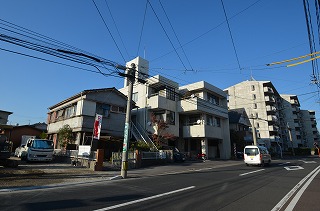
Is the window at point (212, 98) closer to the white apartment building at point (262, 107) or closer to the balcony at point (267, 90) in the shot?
the white apartment building at point (262, 107)

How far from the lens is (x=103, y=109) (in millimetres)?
24453

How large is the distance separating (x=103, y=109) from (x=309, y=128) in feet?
315

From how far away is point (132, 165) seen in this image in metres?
17.9

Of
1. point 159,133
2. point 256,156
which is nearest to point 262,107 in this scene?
point 256,156

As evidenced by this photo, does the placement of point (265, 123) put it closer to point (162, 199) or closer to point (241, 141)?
point (241, 141)

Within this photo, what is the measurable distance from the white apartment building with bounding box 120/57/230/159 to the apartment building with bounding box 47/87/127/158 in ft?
10.3

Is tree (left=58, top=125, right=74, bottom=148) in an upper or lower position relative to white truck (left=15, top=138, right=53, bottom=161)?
upper

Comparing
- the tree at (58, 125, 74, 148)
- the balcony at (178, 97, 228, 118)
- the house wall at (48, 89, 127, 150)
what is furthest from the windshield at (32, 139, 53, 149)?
the balcony at (178, 97, 228, 118)

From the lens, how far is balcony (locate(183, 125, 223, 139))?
94.4 ft

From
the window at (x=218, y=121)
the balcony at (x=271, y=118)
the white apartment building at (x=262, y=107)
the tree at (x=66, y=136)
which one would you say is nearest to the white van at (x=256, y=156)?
the window at (x=218, y=121)

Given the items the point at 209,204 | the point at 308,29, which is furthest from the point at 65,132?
the point at 308,29

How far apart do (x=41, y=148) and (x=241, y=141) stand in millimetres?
34537

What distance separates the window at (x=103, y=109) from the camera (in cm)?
2416

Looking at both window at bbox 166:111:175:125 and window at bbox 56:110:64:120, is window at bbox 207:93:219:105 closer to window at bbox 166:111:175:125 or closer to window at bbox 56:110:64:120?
window at bbox 166:111:175:125
